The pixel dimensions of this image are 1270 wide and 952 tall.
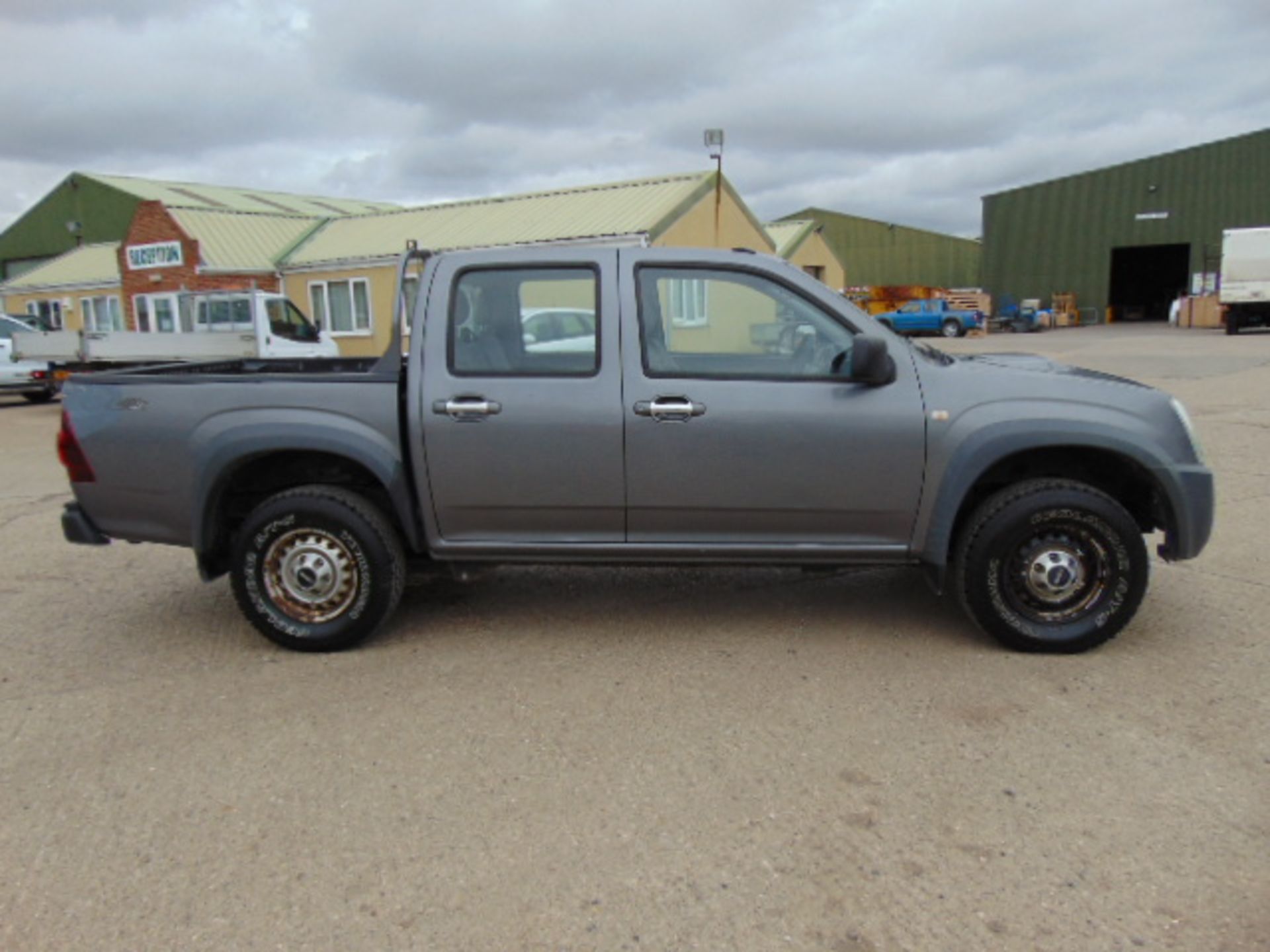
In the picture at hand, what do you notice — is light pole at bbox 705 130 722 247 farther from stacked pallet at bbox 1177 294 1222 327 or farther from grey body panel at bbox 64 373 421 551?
stacked pallet at bbox 1177 294 1222 327

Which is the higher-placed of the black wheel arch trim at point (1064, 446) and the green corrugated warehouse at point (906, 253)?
the green corrugated warehouse at point (906, 253)

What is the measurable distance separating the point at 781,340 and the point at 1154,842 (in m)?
2.43

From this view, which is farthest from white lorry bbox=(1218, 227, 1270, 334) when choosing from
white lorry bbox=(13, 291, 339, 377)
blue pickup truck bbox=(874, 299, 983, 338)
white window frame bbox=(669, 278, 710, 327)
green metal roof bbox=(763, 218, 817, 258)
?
white window frame bbox=(669, 278, 710, 327)

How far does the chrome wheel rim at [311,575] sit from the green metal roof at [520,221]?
52.0 ft

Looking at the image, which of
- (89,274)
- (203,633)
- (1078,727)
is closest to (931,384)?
(1078,727)

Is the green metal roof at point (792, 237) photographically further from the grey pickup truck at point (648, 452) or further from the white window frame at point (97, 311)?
the grey pickup truck at point (648, 452)

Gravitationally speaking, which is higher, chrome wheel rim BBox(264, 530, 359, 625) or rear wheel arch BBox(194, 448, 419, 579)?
rear wheel arch BBox(194, 448, 419, 579)

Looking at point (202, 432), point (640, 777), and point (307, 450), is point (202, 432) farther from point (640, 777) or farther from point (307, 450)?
point (640, 777)

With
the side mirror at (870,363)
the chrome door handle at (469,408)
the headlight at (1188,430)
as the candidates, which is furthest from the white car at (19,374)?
the headlight at (1188,430)

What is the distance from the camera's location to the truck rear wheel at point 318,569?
4.14 meters

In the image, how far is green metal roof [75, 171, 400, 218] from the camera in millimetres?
35250

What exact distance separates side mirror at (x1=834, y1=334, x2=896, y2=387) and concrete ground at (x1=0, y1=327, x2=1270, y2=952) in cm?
129

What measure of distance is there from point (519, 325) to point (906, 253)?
5772 cm

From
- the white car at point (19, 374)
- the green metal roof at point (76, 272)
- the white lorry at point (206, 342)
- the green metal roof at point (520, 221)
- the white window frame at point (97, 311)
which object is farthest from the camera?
the green metal roof at point (76, 272)
